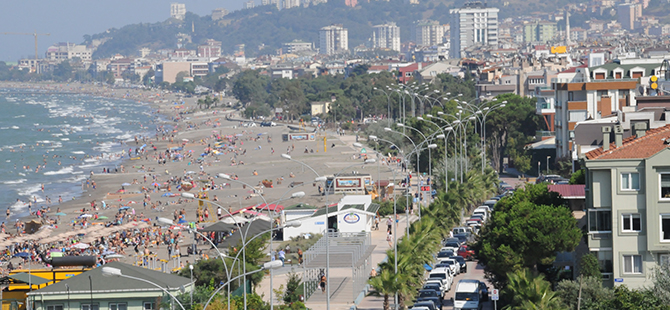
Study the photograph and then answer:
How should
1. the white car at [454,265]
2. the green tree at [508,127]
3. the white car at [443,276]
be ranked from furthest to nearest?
the green tree at [508,127]
the white car at [454,265]
the white car at [443,276]

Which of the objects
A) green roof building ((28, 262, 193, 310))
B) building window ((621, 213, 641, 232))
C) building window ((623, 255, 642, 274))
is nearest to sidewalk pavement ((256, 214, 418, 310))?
green roof building ((28, 262, 193, 310))

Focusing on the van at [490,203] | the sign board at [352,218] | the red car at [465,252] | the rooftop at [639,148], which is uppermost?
the rooftop at [639,148]

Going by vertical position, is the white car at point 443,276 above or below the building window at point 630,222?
below

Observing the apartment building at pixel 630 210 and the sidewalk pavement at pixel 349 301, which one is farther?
the sidewalk pavement at pixel 349 301

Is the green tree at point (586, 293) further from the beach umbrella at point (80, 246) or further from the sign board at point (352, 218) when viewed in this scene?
the beach umbrella at point (80, 246)

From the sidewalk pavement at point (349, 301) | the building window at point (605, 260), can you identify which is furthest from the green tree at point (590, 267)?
the sidewalk pavement at point (349, 301)

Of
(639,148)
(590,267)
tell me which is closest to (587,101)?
(639,148)

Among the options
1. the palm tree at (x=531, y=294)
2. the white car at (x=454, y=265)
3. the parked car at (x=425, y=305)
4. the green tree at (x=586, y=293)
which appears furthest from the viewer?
the white car at (x=454, y=265)
